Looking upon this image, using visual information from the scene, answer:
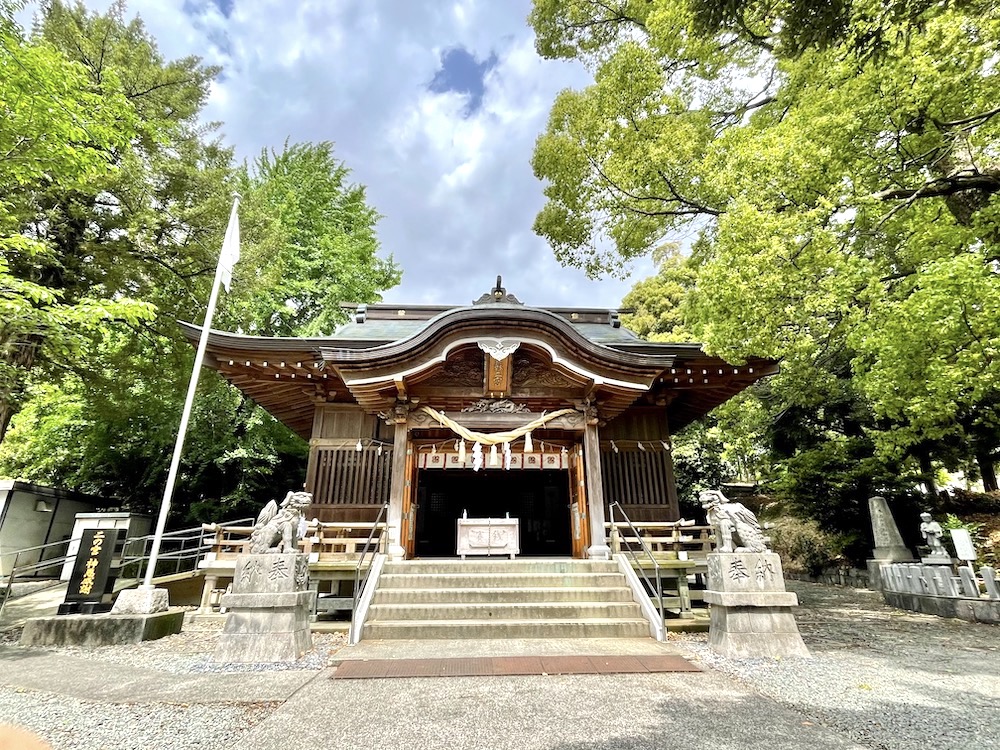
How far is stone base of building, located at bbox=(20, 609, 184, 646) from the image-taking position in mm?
5523

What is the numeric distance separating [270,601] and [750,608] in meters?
5.09

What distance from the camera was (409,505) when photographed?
26.4ft

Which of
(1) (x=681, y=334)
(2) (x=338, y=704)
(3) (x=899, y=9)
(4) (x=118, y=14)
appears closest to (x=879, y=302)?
(3) (x=899, y=9)

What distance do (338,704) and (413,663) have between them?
118cm

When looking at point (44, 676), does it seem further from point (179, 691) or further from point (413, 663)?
point (413, 663)

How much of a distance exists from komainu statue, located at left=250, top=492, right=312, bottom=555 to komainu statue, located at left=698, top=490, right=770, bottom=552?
16.1 ft

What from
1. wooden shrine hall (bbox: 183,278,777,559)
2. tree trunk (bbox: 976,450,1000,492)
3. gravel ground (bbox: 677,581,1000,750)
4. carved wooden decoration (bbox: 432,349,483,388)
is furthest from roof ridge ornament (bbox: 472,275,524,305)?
tree trunk (bbox: 976,450,1000,492)

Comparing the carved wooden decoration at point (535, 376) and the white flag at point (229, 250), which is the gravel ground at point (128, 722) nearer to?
the white flag at point (229, 250)

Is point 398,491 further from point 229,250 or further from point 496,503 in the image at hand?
point 496,503

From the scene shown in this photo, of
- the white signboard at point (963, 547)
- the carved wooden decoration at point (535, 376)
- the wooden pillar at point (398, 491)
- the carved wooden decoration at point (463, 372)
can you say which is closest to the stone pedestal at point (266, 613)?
the wooden pillar at point (398, 491)

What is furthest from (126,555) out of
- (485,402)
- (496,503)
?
(496,503)

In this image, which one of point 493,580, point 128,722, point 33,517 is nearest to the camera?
point 128,722

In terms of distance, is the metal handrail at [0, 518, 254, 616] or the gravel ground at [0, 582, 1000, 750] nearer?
the gravel ground at [0, 582, 1000, 750]

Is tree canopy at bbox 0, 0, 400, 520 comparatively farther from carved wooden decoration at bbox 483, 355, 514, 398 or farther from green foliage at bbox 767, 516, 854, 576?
green foliage at bbox 767, 516, 854, 576
